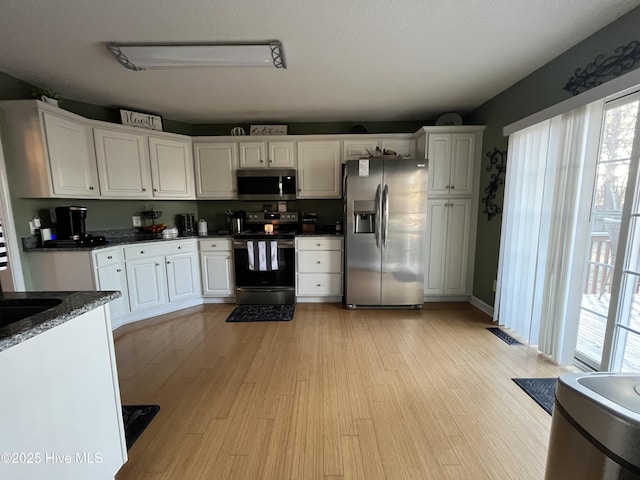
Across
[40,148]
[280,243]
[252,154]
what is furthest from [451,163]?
[40,148]

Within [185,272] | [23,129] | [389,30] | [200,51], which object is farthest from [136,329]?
[389,30]

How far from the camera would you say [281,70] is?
90.7 inches

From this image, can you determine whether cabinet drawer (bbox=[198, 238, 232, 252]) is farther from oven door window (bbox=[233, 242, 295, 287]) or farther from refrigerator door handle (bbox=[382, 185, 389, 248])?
refrigerator door handle (bbox=[382, 185, 389, 248])

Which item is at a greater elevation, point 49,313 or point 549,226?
point 549,226

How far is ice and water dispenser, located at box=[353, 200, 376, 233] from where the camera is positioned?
3.13 metres

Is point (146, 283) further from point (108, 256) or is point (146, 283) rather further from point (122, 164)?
point (122, 164)

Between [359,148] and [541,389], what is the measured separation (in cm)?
304

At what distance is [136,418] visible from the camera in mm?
1621

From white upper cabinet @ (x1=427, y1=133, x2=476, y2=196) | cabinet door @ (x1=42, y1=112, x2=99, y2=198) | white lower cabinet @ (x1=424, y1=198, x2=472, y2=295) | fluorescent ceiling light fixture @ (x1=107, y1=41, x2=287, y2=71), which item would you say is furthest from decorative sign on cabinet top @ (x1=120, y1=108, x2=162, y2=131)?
white lower cabinet @ (x1=424, y1=198, x2=472, y2=295)

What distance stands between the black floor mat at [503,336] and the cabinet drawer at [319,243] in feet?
6.22

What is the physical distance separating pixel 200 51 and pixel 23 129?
184 centimetres

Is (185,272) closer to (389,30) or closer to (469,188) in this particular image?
(389,30)

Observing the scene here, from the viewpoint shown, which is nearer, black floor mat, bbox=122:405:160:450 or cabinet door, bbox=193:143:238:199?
black floor mat, bbox=122:405:160:450

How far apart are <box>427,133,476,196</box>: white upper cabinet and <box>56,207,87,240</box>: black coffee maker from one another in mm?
3927
